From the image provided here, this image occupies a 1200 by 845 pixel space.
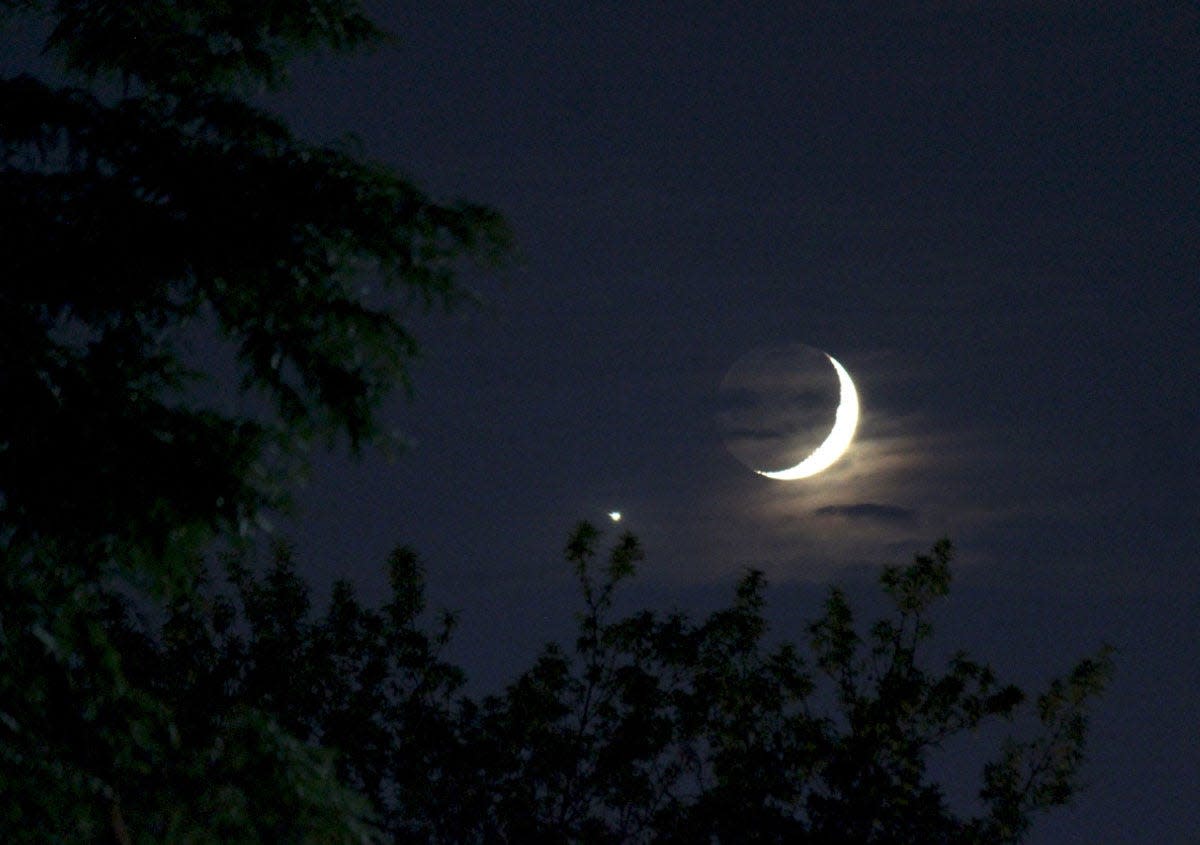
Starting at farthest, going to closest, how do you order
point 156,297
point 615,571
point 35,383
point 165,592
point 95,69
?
point 615,571 → point 95,69 → point 156,297 → point 165,592 → point 35,383

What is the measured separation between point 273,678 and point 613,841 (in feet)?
23.0

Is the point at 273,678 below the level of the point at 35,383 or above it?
above

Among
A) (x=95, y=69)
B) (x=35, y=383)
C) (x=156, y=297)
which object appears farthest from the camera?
(x=95, y=69)

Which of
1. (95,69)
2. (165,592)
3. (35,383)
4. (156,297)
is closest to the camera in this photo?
(35,383)

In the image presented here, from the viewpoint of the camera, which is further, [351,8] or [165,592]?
[351,8]

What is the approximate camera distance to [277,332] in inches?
362

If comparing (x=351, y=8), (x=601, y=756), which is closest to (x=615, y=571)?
(x=601, y=756)

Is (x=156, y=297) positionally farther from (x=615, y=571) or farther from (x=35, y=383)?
(x=615, y=571)

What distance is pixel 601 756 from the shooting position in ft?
81.9

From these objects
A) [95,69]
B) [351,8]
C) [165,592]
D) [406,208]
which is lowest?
[165,592]

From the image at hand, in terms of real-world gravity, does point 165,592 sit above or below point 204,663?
below

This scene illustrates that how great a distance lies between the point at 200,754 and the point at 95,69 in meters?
5.27

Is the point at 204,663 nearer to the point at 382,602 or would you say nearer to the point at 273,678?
the point at 273,678

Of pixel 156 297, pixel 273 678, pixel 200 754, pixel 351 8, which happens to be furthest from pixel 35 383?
pixel 273 678
